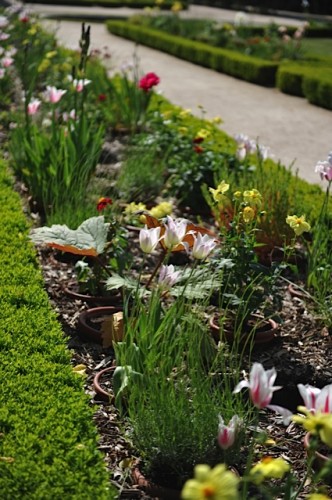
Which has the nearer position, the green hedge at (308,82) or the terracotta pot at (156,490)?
the terracotta pot at (156,490)

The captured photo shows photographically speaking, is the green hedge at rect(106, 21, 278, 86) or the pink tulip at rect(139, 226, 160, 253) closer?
the pink tulip at rect(139, 226, 160, 253)

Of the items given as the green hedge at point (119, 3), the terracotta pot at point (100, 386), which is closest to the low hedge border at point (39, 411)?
the terracotta pot at point (100, 386)

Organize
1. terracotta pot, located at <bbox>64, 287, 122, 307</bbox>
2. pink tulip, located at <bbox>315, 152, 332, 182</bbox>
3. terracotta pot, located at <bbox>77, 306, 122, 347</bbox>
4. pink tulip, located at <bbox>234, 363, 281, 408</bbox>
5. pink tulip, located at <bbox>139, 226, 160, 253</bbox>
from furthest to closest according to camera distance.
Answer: terracotta pot, located at <bbox>64, 287, 122, 307</bbox> → terracotta pot, located at <bbox>77, 306, 122, 347</bbox> → pink tulip, located at <bbox>315, 152, 332, 182</bbox> → pink tulip, located at <bbox>139, 226, 160, 253</bbox> → pink tulip, located at <bbox>234, 363, 281, 408</bbox>

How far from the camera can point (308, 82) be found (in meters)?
11.8

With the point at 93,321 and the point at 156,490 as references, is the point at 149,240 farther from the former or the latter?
the point at 93,321

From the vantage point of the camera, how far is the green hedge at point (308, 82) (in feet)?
37.6

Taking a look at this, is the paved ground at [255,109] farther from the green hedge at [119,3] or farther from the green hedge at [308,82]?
the green hedge at [119,3]

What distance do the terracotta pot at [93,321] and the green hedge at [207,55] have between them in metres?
9.62

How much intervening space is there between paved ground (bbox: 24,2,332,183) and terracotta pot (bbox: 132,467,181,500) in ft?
15.4

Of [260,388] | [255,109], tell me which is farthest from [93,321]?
[255,109]

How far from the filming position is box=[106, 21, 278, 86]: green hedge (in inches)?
530

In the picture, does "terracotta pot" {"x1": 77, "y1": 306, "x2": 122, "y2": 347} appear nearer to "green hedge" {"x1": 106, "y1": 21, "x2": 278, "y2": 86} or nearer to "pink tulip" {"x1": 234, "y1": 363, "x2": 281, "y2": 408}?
"pink tulip" {"x1": 234, "y1": 363, "x2": 281, "y2": 408}

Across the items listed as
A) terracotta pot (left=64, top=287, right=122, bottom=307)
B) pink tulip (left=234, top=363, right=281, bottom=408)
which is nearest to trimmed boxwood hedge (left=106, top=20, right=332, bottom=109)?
terracotta pot (left=64, top=287, right=122, bottom=307)

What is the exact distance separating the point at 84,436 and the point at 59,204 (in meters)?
2.56
